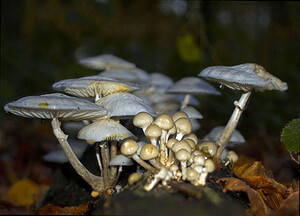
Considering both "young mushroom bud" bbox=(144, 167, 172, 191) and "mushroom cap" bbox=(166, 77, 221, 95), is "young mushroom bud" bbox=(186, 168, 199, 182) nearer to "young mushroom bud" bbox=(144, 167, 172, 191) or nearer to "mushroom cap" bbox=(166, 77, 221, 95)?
"young mushroom bud" bbox=(144, 167, 172, 191)

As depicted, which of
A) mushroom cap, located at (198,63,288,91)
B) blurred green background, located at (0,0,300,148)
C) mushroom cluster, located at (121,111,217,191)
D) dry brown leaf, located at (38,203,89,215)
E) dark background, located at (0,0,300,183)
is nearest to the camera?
mushroom cluster, located at (121,111,217,191)

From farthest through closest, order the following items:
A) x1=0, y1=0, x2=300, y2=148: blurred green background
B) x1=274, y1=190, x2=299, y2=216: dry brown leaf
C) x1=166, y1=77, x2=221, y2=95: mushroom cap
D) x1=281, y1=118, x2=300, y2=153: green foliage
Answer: x1=0, y1=0, x2=300, y2=148: blurred green background
x1=166, y1=77, x2=221, y2=95: mushroom cap
x1=281, y1=118, x2=300, y2=153: green foliage
x1=274, y1=190, x2=299, y2=216: dry brown leaf

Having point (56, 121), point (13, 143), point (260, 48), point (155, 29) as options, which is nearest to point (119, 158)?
point (56, 121)

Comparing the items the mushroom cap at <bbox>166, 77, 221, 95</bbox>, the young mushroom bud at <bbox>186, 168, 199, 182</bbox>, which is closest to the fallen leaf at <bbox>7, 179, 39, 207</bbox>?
the mushroom cap at <bbox>166, 77, 221, 95</bbox>

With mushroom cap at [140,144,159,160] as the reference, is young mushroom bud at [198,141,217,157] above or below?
below

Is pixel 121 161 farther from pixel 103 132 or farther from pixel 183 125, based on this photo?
pixel 183 125

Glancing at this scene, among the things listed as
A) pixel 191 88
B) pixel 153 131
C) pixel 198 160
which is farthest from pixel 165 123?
pixel 191 88
